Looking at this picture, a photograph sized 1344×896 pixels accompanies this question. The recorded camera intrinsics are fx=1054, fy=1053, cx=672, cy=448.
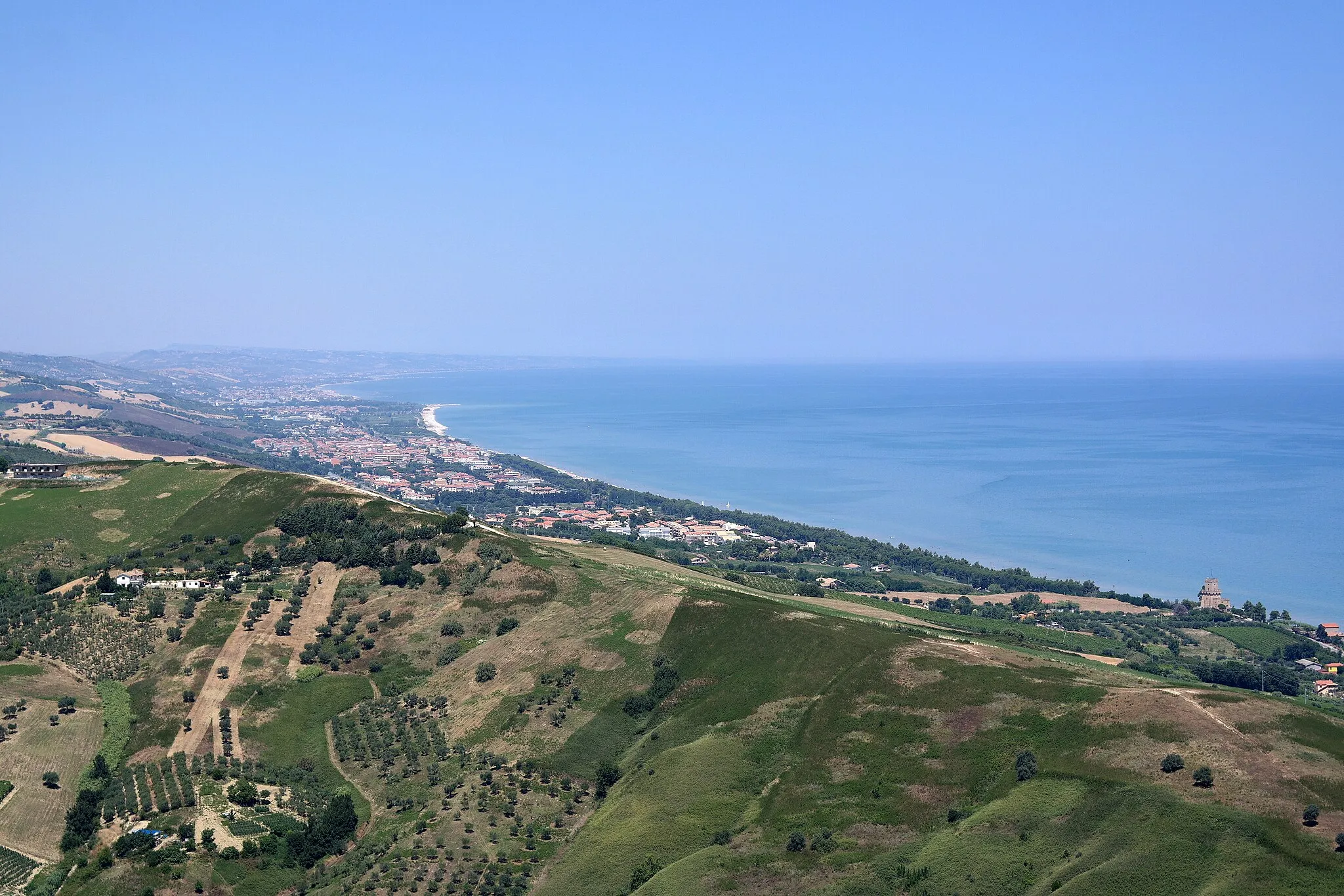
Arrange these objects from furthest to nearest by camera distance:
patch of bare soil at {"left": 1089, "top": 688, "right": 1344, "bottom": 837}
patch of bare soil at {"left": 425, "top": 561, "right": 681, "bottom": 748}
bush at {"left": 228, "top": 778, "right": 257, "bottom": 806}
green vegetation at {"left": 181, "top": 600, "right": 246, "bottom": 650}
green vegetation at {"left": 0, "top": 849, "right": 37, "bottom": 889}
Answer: green vegetation at {"left": 181, "top": 600, "right": 246, "bottom": 650}
patch of bare soil at {"left": 425, "top": 561, "right": 681, "bottom": 748}
bush at {"left": 228, "top": 778, "right": 257, "bottom": 806}
green vegetation at {"left": 0, "top": 849, "right": 37, "bottom": 889}
patch of bare soil at {"left": 1089, "top": 688, "right": 1344, "bottom": 837}

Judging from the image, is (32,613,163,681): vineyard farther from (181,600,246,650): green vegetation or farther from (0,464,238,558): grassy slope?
(0,464,238,558): grassy slope

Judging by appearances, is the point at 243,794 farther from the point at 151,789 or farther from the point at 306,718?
the point at 306,718

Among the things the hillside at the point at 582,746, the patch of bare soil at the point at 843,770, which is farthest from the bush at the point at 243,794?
the patch of bare soil at the point at 843,770

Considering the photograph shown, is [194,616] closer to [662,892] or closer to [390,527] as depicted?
[390,527]

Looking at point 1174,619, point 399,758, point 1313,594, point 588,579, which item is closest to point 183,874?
point 399,758

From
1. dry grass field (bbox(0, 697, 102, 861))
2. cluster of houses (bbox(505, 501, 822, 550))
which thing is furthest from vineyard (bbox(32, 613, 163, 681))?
cluster of houses (bbox(505, 501, 822, 550))

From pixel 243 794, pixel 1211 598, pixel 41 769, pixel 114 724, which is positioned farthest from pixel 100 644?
pixel 1211 598
